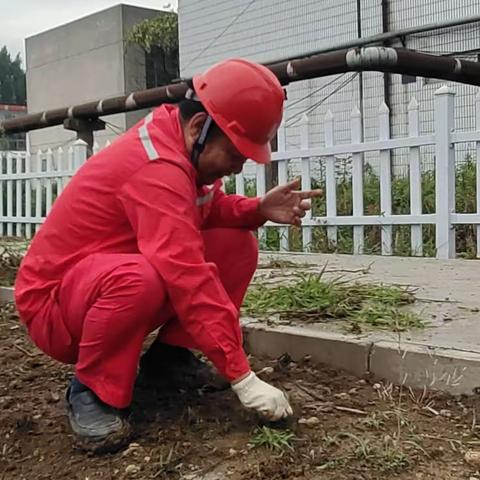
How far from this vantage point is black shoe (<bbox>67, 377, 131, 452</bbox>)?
2302 mm

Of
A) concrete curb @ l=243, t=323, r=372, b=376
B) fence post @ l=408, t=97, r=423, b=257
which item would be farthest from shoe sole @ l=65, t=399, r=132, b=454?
fence post @ l=408, t=97, r=423, b=257

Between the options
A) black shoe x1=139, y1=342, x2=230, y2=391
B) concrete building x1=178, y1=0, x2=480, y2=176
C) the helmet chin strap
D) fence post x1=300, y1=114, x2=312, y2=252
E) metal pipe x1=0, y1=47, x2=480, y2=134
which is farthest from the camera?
concrete building x1=178, y1=0, x2=480, y2=176

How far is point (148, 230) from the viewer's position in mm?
2211

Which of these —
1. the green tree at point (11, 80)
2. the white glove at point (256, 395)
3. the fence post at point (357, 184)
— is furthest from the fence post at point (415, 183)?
the green tree at point (11, 80)

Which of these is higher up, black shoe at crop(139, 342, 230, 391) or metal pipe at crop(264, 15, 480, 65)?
metal pipe at crop(264, 15, 480, 65)

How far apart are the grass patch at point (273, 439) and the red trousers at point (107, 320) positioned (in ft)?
1.15

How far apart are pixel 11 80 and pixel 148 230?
76116mm

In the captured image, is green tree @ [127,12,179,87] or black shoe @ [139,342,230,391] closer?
black shoe @ [139,342,230,391]

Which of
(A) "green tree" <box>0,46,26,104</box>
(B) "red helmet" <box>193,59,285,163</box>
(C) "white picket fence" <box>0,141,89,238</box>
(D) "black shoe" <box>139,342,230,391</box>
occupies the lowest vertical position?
(D) "black shoe" <box>139,342,230,391</box>

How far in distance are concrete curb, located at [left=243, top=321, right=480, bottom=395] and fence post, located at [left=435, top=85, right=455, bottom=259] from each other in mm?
3437

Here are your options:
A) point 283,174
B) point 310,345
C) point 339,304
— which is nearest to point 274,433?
point 310,345

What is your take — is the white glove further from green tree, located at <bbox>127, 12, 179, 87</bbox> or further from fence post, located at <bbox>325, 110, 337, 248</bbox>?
green tree, located at <bbox>127, 12, 179, 87</bbox>

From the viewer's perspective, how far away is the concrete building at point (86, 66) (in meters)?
20.9

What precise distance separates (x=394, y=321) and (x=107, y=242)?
1.45 meters
